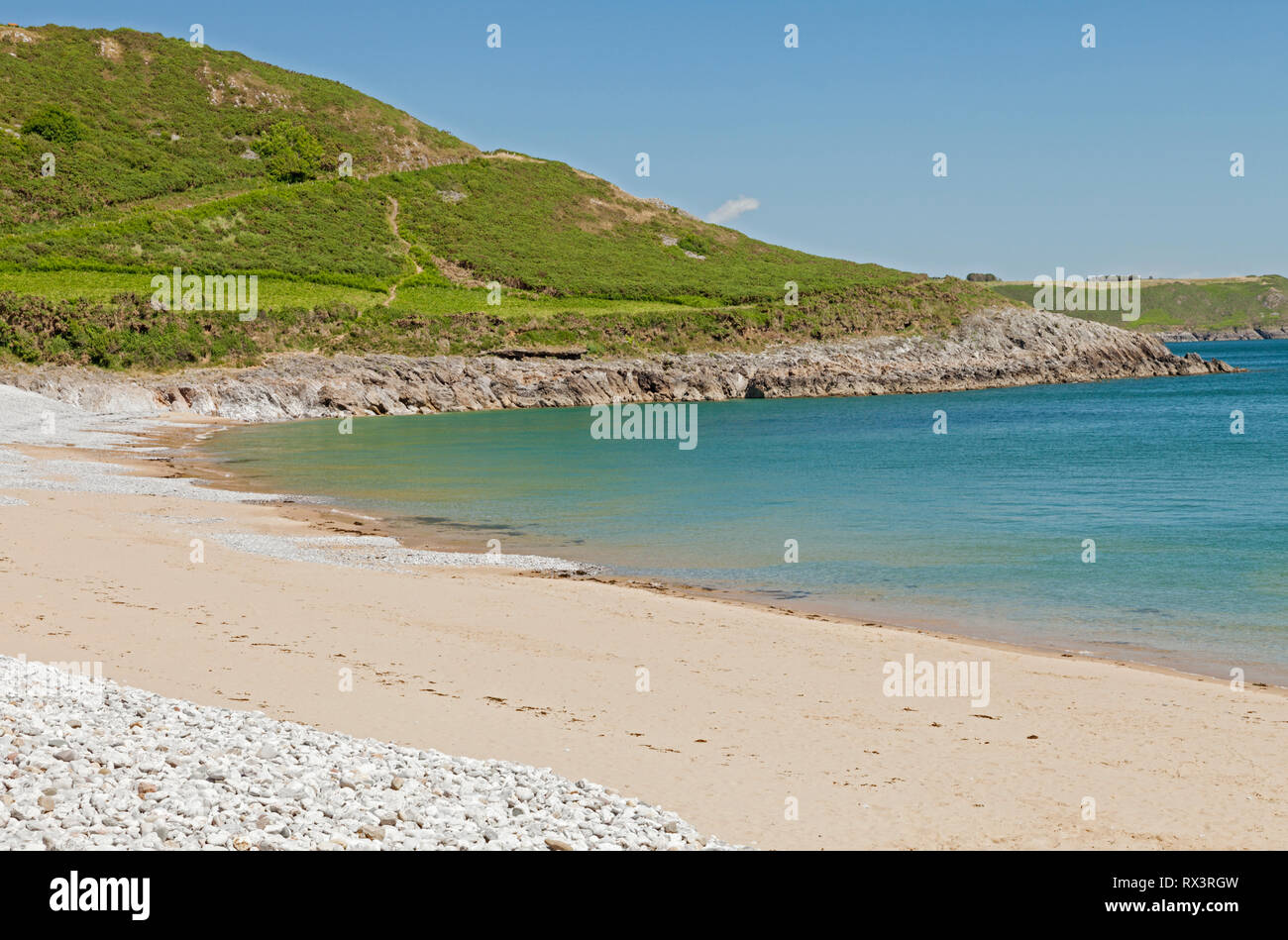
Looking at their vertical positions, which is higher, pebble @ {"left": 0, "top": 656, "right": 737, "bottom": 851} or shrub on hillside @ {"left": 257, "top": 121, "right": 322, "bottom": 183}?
shrub on hillside @ {"left": 257, "top": 121, "right": 322, "bottom": 183}

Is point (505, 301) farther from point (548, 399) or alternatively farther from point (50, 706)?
point (50, 706)

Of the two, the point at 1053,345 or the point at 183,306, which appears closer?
the point at 183,306

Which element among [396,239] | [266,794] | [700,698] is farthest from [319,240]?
[266,794]

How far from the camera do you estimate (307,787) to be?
301 inches

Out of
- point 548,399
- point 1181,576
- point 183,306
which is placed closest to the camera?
point 1181,576

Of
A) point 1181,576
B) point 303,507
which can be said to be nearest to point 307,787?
point 1181,576

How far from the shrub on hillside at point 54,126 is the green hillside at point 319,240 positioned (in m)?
0.20

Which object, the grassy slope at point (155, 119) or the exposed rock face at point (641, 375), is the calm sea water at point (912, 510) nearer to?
the exposed rock face at point (641, 375)

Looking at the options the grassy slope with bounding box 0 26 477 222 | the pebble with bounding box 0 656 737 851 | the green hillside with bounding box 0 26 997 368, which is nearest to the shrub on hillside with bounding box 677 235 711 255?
the green hillside with bounding box 0 26 997 368

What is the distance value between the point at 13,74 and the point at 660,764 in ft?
468

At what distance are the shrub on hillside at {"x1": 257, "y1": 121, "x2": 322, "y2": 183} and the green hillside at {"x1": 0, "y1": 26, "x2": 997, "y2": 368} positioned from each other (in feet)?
0.86

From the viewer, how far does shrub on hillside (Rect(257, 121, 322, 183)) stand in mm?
122438

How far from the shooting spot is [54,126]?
113 meters

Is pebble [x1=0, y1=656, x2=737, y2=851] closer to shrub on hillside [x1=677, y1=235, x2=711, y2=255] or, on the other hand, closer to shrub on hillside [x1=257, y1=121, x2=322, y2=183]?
shrub on hillside [x1=257, y1=121, x2=322, y2=183]
